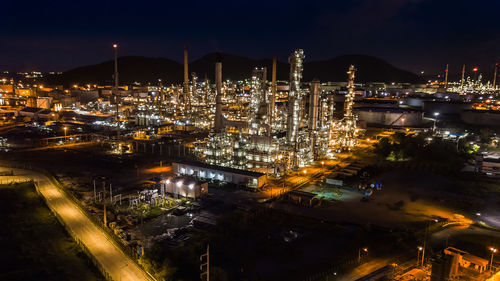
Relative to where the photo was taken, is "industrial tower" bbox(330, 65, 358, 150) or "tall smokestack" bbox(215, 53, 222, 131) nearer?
"tall smokestack" bbox(215, 53, 222, 131)

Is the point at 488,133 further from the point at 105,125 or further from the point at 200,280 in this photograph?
the point at 105,125

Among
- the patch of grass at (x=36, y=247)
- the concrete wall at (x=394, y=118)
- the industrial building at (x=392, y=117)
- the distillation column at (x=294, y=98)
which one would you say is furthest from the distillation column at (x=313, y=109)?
the concrete wall at (x=394, y=118)

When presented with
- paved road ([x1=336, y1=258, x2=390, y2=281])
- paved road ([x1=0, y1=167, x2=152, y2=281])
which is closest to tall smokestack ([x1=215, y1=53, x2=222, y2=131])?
paved road ([x1=0, y1=167, x2=152, y2=281])

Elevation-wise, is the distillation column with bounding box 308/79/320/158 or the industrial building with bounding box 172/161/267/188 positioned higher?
the distillation column with bounding box 308/79/320/158

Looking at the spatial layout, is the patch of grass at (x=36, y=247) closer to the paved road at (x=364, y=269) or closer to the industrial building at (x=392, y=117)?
the paved road at (x=364, y=269)

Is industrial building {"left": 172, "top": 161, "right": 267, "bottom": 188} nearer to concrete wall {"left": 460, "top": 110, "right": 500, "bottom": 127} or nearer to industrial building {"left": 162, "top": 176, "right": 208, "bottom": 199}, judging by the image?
industrial building {"left": 162, "top": 176, "right": 208, "bottom": 199}

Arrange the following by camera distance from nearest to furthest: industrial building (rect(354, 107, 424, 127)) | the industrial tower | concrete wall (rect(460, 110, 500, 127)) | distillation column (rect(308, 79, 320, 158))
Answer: distillation column (rect(308, 79, 320, 158))
the industrial tower
concrete wall (rect(460, 110, 500, 127))
industrial building (rect(354, 107, 424, 127))

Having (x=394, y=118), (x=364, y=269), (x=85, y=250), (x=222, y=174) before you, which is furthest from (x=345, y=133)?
(x=85, y=250)
